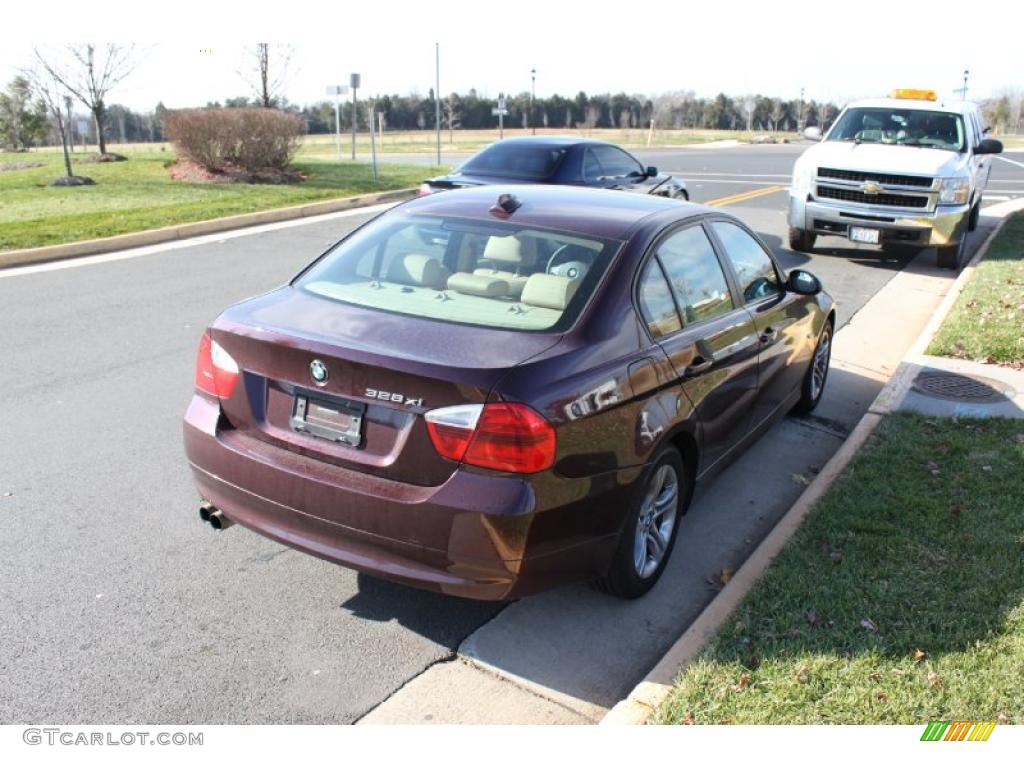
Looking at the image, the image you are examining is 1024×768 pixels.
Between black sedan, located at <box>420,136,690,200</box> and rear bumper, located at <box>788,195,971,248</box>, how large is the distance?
2167 millimetres

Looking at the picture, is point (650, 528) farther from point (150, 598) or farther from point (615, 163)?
point (615, 163)

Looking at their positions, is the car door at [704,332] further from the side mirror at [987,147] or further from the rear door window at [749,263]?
the side mirror at [987,147]

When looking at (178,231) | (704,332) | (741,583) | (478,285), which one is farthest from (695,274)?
(178,231)

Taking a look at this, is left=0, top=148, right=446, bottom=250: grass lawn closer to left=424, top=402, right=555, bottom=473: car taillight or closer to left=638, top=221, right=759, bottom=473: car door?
left=638, top=221, right=759, bottom=473: car door

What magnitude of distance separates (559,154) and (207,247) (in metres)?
5.08

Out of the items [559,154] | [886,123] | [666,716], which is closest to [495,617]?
[666,716]

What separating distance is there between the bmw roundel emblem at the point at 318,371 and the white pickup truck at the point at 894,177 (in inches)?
395

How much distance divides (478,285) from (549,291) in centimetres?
38

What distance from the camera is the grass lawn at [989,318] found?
772cm

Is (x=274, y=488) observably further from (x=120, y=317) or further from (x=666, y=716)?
(x=120, y=317)

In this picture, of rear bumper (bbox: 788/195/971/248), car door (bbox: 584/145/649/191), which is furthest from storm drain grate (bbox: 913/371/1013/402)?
car door (bbox: 584/145/649/191)

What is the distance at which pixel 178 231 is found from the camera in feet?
45.6

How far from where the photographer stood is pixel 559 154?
11492mm

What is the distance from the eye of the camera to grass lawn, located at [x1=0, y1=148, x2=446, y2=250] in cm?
1365
